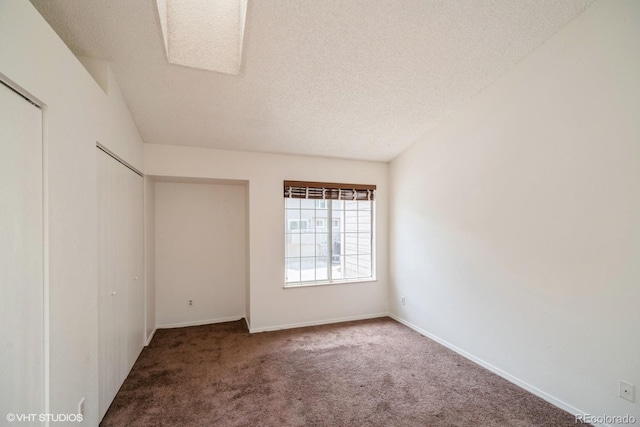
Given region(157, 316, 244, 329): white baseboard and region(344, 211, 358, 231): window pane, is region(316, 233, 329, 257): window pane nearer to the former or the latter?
region(344, 211, 358, 231): window pane

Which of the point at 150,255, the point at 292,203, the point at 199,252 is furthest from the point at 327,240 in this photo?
the point at 150,255

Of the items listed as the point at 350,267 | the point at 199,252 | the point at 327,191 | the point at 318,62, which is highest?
the point at 318,62

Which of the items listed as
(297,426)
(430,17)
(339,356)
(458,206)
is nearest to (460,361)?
(339,356)

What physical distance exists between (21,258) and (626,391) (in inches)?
143

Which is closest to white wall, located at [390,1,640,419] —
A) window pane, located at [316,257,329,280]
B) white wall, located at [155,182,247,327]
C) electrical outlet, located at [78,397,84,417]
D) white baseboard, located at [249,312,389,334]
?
white baseboard, located at [249,312,389,334]

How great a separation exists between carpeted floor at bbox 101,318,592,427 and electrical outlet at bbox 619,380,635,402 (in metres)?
0.41

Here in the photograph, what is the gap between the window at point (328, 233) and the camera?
3912mm

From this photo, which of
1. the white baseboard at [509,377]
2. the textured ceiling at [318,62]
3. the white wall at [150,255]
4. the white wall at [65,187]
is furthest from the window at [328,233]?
the white wall at [65,187]

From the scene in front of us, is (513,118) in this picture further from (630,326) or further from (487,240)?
(630,326)

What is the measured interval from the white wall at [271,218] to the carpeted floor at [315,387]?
0.47 metres

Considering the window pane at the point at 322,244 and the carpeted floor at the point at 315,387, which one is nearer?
the carpeted floor at the point at 315,387

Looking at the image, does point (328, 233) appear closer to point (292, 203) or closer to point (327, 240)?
point (327, 240)

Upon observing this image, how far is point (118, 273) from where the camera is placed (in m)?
2.35

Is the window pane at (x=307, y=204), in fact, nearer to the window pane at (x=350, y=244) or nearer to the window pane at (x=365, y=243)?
the window pane at (x=350, y=244)
